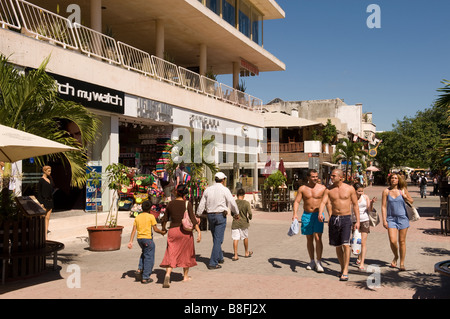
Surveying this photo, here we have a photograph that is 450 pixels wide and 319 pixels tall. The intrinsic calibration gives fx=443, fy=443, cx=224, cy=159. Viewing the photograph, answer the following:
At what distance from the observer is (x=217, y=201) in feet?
27.9

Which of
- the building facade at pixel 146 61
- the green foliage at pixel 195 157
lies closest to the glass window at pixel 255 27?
the building facade at pixel 146 61

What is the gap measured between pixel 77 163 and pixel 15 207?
132cm

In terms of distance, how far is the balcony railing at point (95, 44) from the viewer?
1366 centimetres

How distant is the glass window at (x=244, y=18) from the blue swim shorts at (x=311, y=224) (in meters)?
21.9

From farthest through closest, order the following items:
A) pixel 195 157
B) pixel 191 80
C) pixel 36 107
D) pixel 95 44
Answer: pixel 191 80
pixel 95 44
pixel 195 157
pixel 36 107

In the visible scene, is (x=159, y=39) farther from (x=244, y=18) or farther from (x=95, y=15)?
(x=244, y=18)

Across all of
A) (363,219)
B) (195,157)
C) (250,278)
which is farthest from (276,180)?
(250,278)

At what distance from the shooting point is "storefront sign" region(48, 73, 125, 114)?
46.1 feet

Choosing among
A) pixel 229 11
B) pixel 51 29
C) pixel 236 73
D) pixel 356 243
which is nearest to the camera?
pixel 356 243

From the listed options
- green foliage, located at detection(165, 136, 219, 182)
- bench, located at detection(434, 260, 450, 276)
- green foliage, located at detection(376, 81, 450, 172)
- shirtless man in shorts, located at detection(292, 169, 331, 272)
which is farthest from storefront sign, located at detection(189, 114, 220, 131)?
green foliage, located at detection(376, 81, 450, 172)

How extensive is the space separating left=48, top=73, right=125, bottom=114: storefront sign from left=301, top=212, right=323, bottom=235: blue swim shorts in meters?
9.34

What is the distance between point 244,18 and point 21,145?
2456cm

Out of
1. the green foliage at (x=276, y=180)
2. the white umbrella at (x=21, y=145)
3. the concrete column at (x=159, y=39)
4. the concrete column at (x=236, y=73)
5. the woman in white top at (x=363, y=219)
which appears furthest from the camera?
the concrete column at (x=236, y=73)

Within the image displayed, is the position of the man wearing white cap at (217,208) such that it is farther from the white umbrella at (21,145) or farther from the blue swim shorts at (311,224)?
the white umbrella at (21,145)
